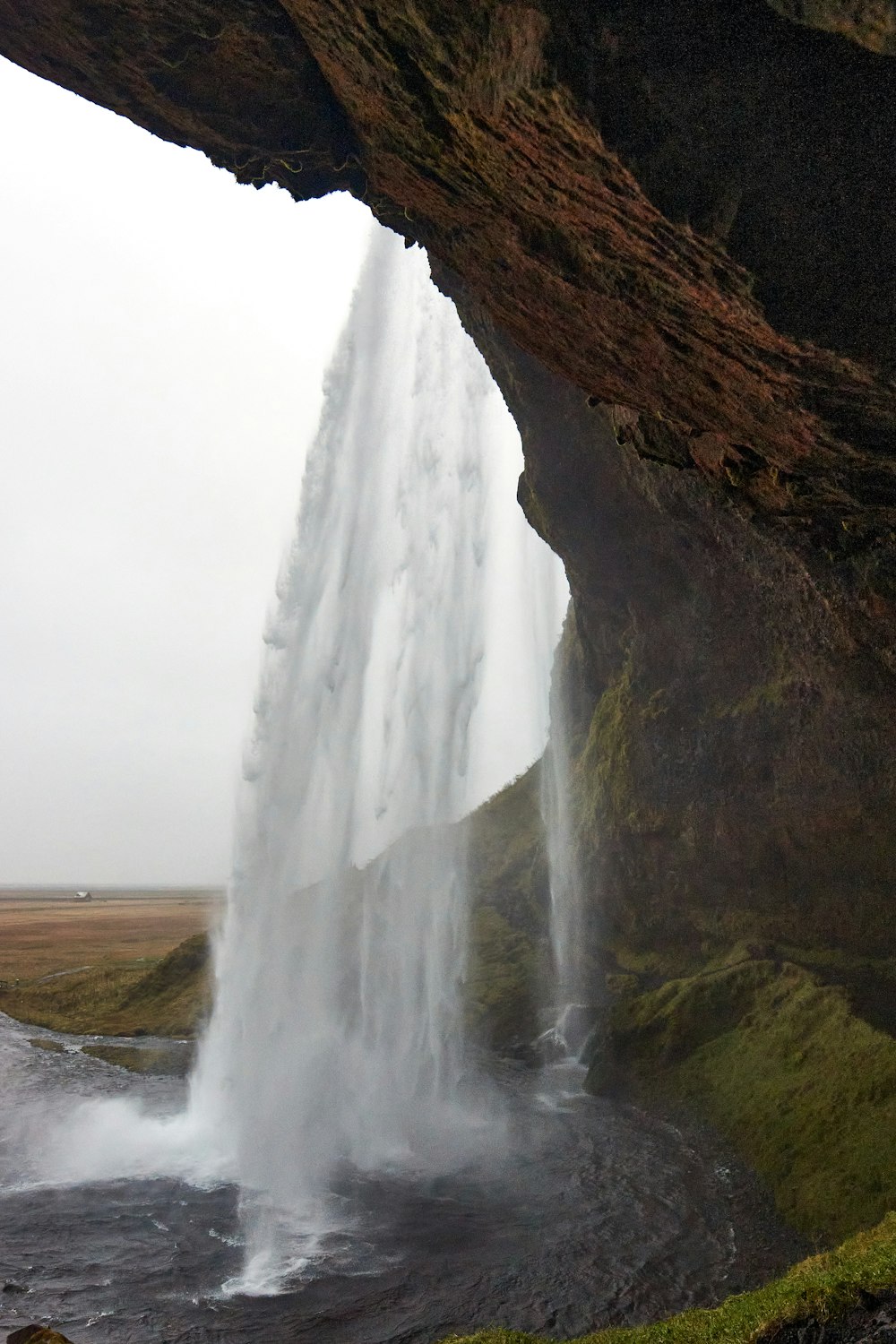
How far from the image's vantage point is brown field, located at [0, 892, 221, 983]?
51406mm

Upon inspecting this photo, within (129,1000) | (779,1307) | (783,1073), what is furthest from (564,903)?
(779,1307)

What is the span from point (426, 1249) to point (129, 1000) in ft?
87.5

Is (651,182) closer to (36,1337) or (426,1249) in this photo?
(36,1337)

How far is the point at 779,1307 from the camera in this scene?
9.11 metres

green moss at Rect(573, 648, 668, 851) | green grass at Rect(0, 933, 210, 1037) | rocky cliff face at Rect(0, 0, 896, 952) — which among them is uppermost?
rocky cliff face at Rect(0, 0, 896, 952)

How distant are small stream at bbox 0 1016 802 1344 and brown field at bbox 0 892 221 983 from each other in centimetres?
971

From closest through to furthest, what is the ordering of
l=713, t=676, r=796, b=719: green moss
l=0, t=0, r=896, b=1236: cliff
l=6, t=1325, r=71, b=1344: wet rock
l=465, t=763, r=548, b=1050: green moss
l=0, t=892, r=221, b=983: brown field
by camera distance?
l=0, t=0, r=896, b=1236: cliff, l=6, t=1325, r=71, b=1344: wet rock, l=713, t=676, r=796, b=719: green moss, l=465, t=763, r=548, b=1050: green moss, l=0, t=892, r=221, b=983: brown field

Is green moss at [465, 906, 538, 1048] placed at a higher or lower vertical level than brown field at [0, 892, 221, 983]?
higher

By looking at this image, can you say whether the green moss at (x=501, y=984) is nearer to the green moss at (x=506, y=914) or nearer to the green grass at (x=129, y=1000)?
the green moss at (x=506, y=914)

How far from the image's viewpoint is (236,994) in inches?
901

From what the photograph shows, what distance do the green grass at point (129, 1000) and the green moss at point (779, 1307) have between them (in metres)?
24.5

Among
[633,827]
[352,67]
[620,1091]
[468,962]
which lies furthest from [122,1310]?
[468,962]

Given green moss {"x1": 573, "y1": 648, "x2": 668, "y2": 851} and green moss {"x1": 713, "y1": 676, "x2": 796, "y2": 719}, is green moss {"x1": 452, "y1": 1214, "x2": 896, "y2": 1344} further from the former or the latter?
green moss {"x1": 573, "y1": 648, "x2": 668, "y2": 851}

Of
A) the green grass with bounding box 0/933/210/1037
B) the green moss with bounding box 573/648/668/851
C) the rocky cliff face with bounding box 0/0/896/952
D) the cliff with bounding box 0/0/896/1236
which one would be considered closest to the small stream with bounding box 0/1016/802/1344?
the cliff with bounding box 0/0/896/1236
